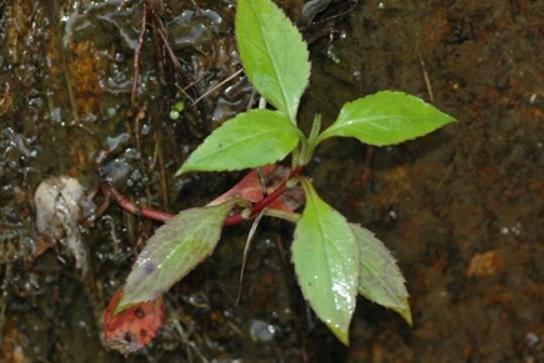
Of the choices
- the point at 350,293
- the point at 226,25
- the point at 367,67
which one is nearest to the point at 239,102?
the point at 226,25

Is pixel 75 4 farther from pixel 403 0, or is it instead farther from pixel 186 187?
pixel 403 0

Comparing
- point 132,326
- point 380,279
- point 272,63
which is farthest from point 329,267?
point 132,326

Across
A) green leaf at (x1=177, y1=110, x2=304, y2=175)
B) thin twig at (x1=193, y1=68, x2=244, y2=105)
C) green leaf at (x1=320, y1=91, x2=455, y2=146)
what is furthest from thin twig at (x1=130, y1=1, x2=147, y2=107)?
green leaf at (x1=320, y1=91, x2=455, y2=146)

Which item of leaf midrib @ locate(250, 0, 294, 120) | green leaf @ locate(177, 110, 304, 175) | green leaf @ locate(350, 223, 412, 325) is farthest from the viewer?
green leaf @ locate(350, 223, 412, 325)

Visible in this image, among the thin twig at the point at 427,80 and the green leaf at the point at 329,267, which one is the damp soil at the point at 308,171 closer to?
the thin twig at the point at 427,80

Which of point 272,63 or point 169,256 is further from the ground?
point 272,63

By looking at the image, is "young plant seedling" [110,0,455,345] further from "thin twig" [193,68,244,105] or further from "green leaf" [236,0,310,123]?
"thin twig" [193,68,244,105]

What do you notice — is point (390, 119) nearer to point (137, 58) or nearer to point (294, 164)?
point (294, 164)
